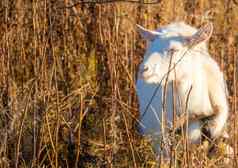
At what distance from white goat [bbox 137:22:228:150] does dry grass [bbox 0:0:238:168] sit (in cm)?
12

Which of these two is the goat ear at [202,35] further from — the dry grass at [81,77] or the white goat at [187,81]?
the dry grass at [81,77]

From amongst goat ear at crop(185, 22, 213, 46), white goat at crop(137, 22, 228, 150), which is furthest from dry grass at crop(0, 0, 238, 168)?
goat ear at crop(185, 22, 213, 46)

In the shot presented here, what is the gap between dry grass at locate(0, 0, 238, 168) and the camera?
4.23 meters

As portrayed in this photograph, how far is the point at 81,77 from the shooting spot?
6.06 meters

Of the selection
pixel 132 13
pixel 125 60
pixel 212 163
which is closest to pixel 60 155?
pixel 212 163

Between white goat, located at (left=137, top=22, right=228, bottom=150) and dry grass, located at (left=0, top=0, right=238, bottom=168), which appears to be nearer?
dry grass, located at (left=0, top=0, right=238, bottom=168)

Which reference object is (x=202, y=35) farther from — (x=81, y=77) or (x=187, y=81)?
(x=81, y=77)

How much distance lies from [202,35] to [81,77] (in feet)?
4.20

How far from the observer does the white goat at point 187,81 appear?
502cm

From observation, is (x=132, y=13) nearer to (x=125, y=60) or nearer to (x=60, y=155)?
(x=125, y=60)

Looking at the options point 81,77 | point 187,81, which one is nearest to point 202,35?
point 187,81

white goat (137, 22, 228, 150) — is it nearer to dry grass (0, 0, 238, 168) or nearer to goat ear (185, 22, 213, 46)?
goat ear (185, 22, 213, 46)

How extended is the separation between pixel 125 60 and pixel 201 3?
132 centimetres

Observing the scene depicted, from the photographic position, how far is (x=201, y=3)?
7098 mm
